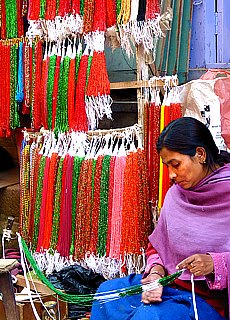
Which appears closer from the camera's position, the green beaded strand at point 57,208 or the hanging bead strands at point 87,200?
the hanging bead strands at point 87,200

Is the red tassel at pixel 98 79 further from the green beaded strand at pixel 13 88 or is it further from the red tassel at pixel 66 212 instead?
the green beaded strand at pixel 13 88

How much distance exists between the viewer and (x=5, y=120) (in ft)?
13.1

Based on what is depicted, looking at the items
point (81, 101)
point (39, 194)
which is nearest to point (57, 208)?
point (39, 194)

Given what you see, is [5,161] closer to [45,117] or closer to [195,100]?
[45,117]

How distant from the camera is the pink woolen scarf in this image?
2.39 metres

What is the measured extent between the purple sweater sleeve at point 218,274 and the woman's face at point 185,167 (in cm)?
39

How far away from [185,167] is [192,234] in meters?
0.32

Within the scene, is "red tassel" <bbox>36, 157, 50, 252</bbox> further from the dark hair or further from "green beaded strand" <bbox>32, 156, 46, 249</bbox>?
the dark hair

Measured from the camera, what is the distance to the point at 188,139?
2.44 meters

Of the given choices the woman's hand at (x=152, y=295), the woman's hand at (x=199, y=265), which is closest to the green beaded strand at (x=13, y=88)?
the woman's hand at (x=152, y=295)

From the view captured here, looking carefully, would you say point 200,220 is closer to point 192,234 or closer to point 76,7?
point 192,234

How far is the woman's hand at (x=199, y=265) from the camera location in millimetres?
2227

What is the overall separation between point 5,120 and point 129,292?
6.86 feet

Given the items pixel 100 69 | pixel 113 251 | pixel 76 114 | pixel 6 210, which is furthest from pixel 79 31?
pixel 6 210
